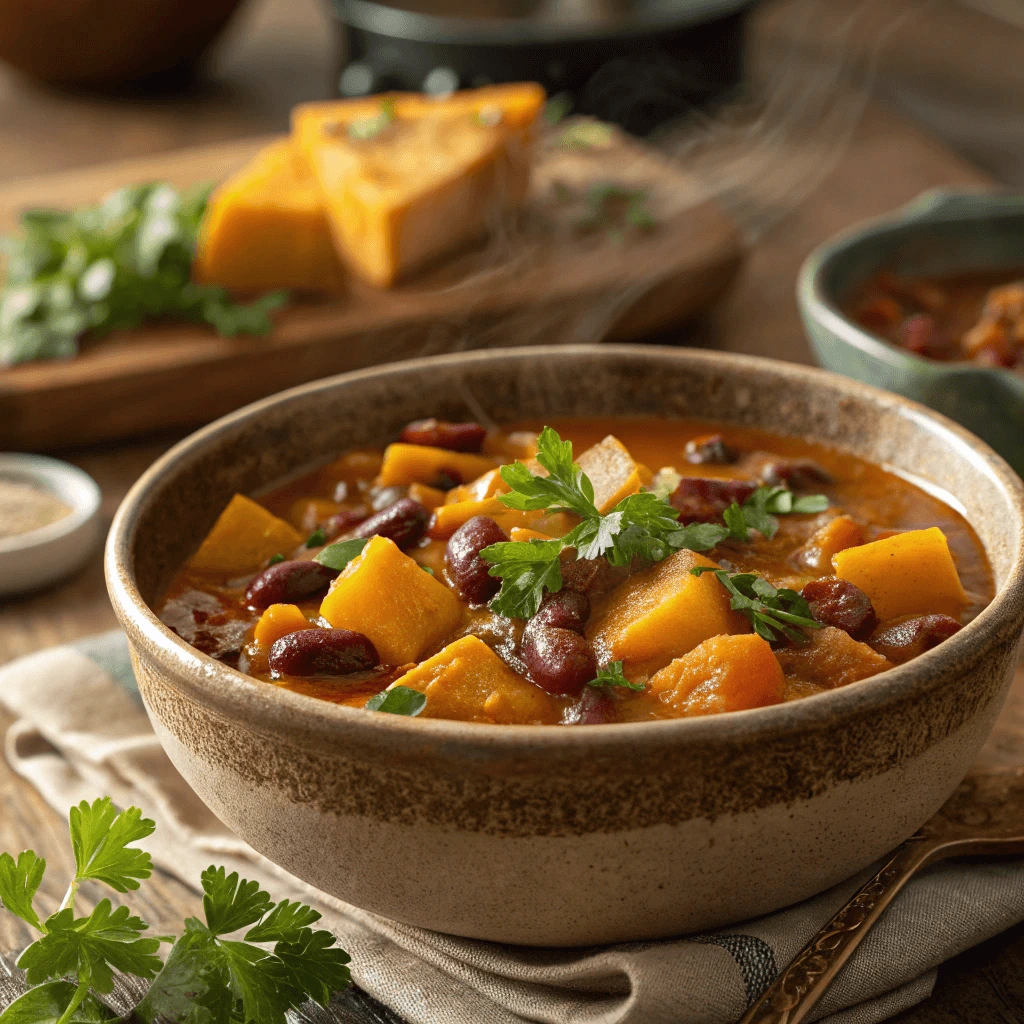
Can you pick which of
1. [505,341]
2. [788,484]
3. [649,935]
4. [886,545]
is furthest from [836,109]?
[649,935]

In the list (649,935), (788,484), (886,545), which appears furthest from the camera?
(788,484)

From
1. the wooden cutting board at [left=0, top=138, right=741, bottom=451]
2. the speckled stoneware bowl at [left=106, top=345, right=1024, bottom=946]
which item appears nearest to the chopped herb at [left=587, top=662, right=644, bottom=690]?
the speckled stoneware bowl at [left=106, top=345, right=1024, bottom=946]

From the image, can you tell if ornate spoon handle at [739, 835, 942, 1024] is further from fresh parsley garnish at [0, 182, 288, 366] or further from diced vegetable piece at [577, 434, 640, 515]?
fresh parsley garnish at [0, 182, 288, 366]

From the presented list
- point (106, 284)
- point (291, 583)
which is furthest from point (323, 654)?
point (106, 284)

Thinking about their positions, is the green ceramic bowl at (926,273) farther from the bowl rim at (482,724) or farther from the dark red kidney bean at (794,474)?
the bowl rim at (482,724)

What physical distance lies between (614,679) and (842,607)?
0.40 metres

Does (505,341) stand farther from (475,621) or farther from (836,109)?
(836,109)

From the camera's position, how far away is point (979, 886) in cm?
212

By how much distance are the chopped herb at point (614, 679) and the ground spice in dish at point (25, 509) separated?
78.3 inches

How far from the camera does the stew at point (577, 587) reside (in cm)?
198

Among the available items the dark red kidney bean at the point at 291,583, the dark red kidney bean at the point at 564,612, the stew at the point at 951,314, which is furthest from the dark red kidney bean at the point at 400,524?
the stew at the point at 951,314

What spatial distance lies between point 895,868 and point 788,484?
817 mm

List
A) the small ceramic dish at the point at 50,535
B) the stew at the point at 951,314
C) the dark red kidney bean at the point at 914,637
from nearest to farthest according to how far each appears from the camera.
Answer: the dark red kidney bean at the point at 914,637 → the small ceramic dish at the point at 50,535 → the stew at the point at 951,314

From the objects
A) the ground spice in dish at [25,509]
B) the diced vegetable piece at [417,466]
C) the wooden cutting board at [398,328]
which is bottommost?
the ground spice in dish at [25,509]
